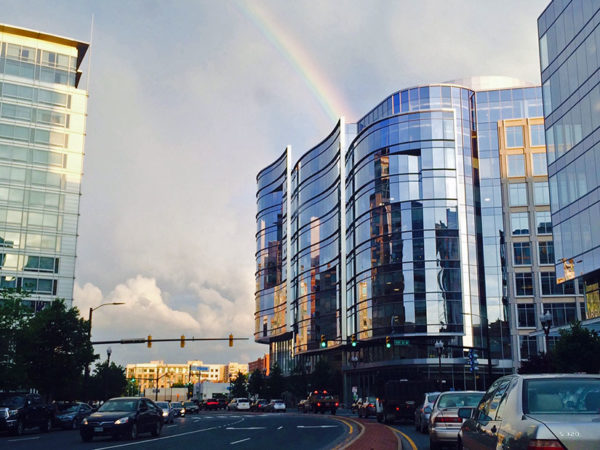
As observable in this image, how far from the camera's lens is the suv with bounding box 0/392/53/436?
27484mm

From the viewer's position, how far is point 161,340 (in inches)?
1953

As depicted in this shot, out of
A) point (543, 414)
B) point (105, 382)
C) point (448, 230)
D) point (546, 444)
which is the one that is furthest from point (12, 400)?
point (448, 230)

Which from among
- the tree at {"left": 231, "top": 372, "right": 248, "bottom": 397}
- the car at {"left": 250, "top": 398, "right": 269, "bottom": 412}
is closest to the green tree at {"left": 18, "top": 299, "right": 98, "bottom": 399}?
the car at {"left": 250, "top": 398, "right": 269, "bottom": 412}

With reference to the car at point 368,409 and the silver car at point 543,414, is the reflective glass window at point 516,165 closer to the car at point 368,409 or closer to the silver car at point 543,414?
the car at point 368,409

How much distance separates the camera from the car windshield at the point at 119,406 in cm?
2430

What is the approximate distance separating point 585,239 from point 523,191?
43307 millimetres

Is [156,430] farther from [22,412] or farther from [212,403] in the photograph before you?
[212,403]

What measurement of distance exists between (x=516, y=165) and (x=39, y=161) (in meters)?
60.3

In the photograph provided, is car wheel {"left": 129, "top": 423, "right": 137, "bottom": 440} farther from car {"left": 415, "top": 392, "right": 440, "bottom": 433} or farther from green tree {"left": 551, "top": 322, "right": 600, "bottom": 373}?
green tree {"left": 551, "top": 322, "right": 600, "bottom": 373}

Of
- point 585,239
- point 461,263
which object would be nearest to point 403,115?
point 461,263

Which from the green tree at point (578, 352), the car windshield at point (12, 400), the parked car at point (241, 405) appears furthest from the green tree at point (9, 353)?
the parked car at point (241, 405)

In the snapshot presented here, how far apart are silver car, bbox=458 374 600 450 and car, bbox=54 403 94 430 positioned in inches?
1163

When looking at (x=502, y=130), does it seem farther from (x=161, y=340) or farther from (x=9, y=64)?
(x=9, y=64)

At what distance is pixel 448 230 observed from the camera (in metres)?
83.4
